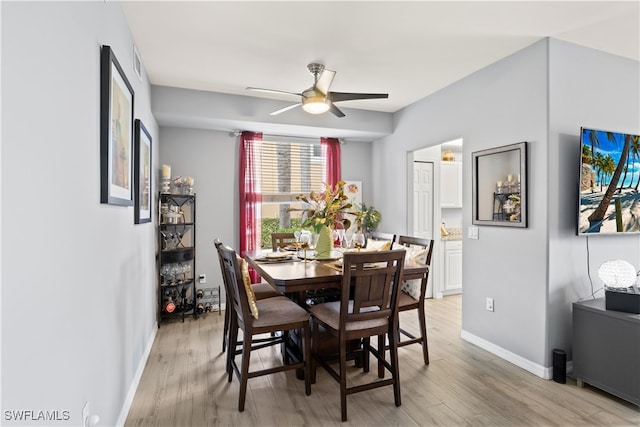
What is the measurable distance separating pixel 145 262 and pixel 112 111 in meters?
1.66

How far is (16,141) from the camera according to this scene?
0.98 m

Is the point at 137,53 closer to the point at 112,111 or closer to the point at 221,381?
the point at 112,111

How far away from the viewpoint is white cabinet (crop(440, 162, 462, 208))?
5.37 metres

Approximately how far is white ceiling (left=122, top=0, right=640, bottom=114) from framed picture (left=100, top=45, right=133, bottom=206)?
656 mm

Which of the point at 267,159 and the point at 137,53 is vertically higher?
the point at 137,53

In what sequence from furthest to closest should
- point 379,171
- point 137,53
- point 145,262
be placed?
point 379,171, point 145,262, point 137,53

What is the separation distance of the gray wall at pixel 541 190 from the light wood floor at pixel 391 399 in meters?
0.36

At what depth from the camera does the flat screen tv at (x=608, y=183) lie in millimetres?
2734

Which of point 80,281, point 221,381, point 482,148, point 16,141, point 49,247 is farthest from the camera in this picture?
point 482,148

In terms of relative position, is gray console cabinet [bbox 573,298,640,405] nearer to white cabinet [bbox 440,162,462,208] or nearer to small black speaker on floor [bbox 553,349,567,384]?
small black speaker on floor [bbox 553,349,567,384]

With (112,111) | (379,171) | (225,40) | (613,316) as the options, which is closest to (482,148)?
(613,316)

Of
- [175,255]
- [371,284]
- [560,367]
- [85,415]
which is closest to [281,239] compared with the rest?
[175,255]

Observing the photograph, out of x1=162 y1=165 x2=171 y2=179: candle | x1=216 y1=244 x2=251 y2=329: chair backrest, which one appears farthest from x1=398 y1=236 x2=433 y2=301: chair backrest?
x1=162 y1=165 x2=171 y2=179: candle

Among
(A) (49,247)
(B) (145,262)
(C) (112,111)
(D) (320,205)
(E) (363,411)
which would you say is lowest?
(E) (363,411)
